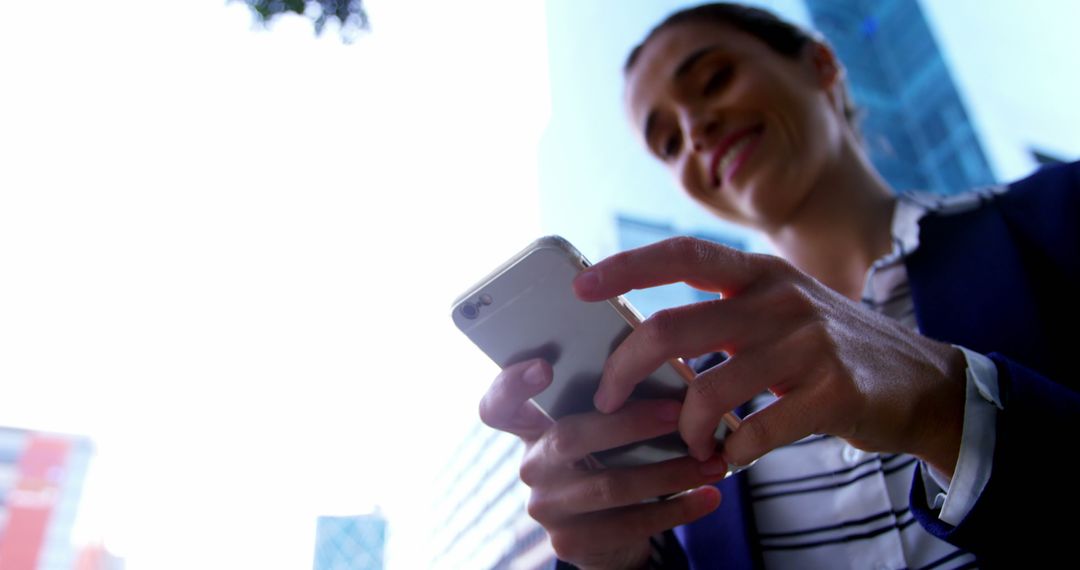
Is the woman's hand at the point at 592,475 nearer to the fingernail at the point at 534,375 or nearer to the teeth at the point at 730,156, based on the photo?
the fingernail at the point at 534,375

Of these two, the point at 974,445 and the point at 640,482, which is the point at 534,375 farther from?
the point at 974,445

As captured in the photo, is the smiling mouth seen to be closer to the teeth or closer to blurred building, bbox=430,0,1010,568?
the teeth

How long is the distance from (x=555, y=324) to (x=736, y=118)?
45 cm

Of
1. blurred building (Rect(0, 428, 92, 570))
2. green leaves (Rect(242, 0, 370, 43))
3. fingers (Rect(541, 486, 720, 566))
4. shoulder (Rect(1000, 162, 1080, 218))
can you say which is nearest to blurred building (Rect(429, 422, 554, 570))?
fingers (Rect(541, 486, 720, 566))

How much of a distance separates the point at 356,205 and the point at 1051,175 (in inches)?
24.5

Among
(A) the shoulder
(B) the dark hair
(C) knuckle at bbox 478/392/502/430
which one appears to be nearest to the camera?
(C) knuckle at bbox 478/392/502/430

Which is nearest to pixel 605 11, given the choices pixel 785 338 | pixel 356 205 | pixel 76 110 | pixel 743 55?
pixel 743 55

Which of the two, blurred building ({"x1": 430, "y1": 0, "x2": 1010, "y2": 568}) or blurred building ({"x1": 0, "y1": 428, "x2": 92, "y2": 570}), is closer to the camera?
blurred building ({"x1": 0, "y1": 428, "x2": 92, "y2": 570})

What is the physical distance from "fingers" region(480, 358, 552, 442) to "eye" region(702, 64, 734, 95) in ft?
1.59

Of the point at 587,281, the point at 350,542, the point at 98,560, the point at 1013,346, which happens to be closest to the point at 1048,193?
the point at 1013,346

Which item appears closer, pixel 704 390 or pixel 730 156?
pixel 704 390

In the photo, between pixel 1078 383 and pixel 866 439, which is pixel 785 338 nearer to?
pixel 866 439

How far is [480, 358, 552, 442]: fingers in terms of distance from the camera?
363mm

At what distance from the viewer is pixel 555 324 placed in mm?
366
